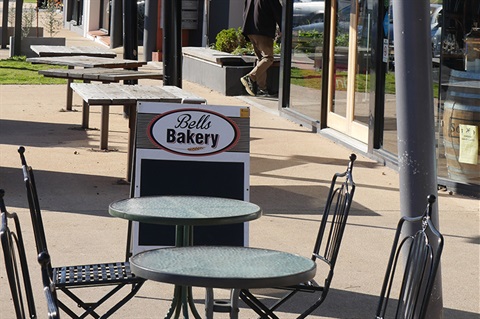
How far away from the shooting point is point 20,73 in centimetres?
1995

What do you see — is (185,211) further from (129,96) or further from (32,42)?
(32,42)

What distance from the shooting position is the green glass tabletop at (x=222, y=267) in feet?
10.8

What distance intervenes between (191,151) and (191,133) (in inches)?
4.5

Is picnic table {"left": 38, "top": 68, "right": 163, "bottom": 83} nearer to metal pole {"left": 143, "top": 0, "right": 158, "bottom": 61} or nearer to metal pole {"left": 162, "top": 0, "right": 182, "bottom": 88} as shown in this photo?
metal pole {"left": 162, "top": 0, "right": 182, "bottom": 88}

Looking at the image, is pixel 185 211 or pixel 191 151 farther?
pixel 191 151

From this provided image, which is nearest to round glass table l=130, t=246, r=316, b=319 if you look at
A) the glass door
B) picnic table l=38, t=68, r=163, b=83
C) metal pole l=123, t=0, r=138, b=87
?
picnic table l=38, t=68, r=163, b=83

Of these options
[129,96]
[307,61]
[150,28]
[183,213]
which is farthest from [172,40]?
[150,28]

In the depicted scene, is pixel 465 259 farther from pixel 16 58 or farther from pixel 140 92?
pixel 16 58

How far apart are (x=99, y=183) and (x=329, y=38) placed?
14.9 ft

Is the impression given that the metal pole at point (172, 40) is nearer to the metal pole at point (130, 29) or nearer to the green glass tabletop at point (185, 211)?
the metal pole at point (130, 29)

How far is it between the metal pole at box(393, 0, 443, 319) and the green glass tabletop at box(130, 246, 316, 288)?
137 cm

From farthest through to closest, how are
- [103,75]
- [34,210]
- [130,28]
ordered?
1. [130,28]
2. [103,75]
3. [34,210]

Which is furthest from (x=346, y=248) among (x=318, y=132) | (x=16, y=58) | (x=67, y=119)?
(x=16, y=58)

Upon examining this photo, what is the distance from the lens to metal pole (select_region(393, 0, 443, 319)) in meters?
4.93
